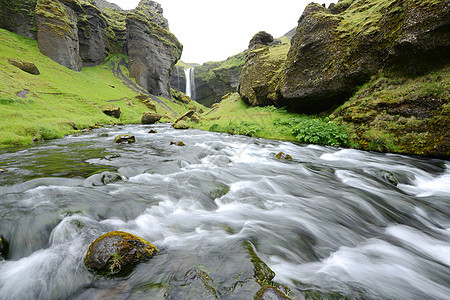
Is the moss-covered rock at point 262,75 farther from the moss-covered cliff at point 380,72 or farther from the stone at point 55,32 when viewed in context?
the stone at point 55,32

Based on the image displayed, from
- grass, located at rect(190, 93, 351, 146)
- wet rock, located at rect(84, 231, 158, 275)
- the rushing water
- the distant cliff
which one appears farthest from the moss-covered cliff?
the distant cliff

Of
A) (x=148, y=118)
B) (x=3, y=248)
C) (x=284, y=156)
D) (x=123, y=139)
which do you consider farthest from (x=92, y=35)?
(x=3, y=248)

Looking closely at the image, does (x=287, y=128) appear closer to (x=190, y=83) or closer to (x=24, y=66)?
(x=24, y=66)

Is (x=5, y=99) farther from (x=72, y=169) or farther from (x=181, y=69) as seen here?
(x=181, y=69)

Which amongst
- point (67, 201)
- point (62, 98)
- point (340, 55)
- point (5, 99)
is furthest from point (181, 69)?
point (67, 201)

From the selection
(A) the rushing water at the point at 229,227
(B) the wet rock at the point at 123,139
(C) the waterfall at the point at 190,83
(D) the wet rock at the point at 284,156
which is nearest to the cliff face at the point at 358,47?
(A) the rushing water at the point at 229,227

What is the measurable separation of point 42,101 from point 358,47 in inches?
1132

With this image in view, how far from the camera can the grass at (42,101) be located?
34.8 feet

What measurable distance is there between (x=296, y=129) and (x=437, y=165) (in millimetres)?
5845

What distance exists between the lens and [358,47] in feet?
30.5

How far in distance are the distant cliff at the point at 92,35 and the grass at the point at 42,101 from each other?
457 cm

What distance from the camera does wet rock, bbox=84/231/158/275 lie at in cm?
199

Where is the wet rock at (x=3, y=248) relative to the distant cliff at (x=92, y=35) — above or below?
below

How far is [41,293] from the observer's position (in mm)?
1842
